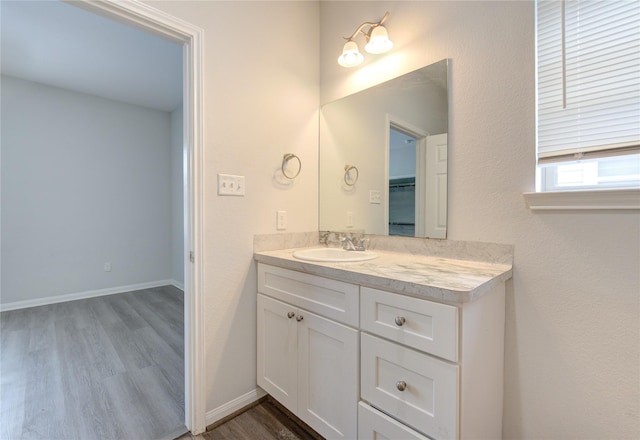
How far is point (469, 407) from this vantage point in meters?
Answer: 0.93

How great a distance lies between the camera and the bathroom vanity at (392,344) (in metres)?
0.89

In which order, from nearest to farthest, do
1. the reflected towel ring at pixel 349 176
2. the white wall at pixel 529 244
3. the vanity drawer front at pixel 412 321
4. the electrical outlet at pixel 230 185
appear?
the vanity drawer front at pixel 412 321
the white wall at pixel 529 244
the electrical outlet at pixel 230 185
the reflected towel ring at pixel 349 176

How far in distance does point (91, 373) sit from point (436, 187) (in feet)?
8.27

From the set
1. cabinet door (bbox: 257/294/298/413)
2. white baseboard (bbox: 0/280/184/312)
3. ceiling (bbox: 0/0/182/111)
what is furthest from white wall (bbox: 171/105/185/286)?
cabinet door (bbox: 257/294/298/413)

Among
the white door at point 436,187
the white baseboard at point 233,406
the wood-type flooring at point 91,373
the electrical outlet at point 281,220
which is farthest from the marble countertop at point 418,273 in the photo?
the wood-type flooring at point 91,373

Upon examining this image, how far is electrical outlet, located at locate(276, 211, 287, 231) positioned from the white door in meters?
0.85

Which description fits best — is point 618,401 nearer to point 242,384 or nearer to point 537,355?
point 537,355

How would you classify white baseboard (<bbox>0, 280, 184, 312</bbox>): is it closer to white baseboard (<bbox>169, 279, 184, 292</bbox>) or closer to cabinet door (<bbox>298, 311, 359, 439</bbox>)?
white baseboard (<bbox>169, 279, 184, 292</bbox>)

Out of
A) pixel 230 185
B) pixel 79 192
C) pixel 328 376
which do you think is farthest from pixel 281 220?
pixel 79 192

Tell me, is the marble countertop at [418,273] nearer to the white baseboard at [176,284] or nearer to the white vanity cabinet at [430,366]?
the white vanity cabinet at [430,366]

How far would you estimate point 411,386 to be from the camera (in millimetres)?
962

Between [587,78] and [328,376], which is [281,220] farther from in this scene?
[587,78]

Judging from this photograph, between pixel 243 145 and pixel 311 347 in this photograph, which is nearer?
pixel 311 347

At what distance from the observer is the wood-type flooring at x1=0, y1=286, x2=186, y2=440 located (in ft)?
4.79
